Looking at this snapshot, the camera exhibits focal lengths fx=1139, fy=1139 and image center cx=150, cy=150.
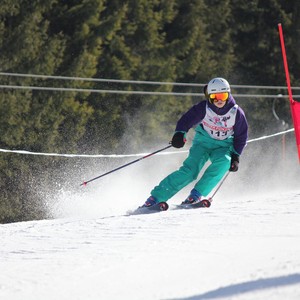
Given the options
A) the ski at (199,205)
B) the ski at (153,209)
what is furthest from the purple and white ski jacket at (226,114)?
the ski at (153,209)

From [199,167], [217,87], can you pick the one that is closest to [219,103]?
[217,87]

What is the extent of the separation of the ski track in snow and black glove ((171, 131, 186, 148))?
80cm

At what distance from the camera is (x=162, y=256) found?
7.68 meters

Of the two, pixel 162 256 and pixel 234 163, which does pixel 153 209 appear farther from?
pixel 162 256

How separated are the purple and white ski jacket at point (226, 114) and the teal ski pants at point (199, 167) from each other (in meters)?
0.10

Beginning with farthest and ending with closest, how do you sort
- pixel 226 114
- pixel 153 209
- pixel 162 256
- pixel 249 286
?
pixel 226 114 < pixel 153 209 < pixel 162 256 < pixel 249 286

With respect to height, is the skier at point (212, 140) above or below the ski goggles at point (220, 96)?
below

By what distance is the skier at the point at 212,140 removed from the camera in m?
10.4

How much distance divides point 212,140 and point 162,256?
3053 mm

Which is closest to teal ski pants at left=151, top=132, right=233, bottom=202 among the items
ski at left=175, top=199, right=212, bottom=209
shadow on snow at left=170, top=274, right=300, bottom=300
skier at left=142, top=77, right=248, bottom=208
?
skier at left=142, top=77, right=248, bottom=208

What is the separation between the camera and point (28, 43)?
74.8 feet

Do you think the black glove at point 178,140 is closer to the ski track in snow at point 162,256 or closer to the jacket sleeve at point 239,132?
the jacket sleeve at point 239,132

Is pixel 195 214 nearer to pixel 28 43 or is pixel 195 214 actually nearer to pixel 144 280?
pixel 144 280

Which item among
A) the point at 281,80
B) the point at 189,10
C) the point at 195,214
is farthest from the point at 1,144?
the point at 195,214
